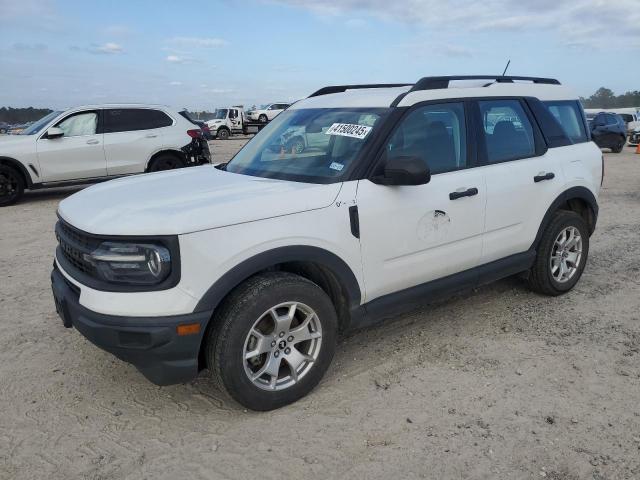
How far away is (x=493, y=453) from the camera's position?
281cm

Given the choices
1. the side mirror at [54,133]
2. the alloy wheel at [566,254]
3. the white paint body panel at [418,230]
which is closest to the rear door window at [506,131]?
the white paint body panel at [418,230]

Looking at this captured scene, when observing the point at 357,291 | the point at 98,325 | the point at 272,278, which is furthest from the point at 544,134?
the point at 98,325

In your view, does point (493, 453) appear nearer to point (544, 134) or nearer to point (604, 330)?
point (604, 330)

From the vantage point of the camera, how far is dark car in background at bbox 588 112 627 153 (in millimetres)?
19734

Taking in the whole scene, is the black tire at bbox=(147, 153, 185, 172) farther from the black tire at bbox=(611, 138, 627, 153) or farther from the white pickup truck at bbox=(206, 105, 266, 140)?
the white pickup truck at bbox=(206, 105, 266, 140)

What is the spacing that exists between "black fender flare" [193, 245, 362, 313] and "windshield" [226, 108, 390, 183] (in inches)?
20.1

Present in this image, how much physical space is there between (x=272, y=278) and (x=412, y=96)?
161cm

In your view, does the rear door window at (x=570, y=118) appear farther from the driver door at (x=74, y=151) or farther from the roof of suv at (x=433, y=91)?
the driver door at (x=74, y=151)

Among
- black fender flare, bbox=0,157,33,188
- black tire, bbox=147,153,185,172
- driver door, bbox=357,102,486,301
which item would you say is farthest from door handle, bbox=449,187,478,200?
black fender flare, bbox=0,157,33,188

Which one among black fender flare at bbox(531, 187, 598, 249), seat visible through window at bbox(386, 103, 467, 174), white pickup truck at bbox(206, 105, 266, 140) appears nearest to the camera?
seat visible through window at bbox(386, 103, 467, 174)

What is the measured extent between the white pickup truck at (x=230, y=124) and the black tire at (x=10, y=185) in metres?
24.6

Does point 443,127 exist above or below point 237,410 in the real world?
above

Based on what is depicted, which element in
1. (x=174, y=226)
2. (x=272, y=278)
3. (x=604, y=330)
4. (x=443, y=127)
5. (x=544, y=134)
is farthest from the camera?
(x=544, y=134)

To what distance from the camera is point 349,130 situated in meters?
3.71
